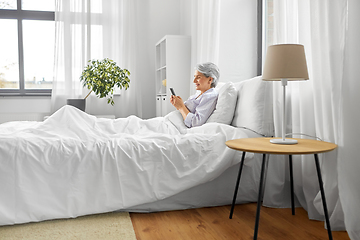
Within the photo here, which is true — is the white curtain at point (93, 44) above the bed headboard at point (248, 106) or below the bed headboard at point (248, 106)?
above

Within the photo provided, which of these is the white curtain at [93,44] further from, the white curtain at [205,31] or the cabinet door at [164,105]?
the white curtain at [205,31]

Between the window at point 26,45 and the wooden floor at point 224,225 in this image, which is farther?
the window at point 26,45

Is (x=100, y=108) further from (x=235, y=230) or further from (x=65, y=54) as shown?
(x=235, y=230)

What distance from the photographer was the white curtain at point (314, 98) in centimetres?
167

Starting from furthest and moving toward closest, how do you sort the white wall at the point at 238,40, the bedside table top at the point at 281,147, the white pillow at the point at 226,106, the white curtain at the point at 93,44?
the white curtain at the point at 93,44, the white wall at the point at 238,40, the white pillow at the point at 226,106, the bedside table top at the point at 281,147

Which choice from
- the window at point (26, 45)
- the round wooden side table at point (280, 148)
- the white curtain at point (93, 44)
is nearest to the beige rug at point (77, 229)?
the round wooden side table at point (280, 148)

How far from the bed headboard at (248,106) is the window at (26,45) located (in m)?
3.45

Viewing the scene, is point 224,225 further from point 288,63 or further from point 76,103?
point 76,103

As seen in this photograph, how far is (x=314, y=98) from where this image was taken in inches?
72.4

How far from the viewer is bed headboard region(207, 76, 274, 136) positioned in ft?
7.40

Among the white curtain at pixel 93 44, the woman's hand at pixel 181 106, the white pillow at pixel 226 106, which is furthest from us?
the white curtain at pixel 93 44

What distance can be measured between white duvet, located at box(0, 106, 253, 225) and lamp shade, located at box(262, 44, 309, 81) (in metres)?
0.63

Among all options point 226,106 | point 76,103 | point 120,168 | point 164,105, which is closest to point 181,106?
point 226,106

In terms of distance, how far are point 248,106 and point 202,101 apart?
448mm
